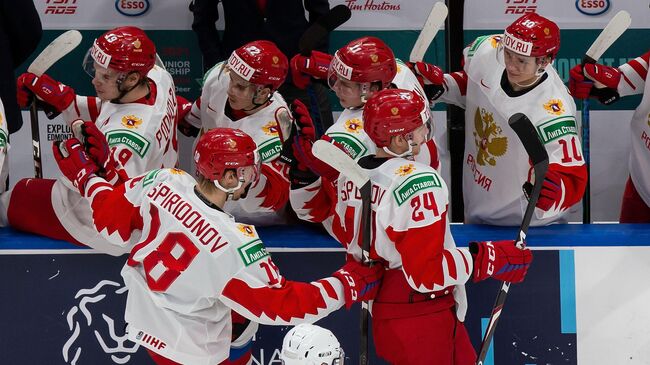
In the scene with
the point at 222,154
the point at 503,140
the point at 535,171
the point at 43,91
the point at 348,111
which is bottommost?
the point at 43,91

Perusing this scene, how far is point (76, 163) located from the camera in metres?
5.09

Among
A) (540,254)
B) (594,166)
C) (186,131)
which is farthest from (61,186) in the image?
(594,166)

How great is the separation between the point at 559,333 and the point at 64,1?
10.2 ft

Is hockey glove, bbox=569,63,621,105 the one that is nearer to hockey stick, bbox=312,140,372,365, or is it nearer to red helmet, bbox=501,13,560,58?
red helmet, bbox=501,13,560,58

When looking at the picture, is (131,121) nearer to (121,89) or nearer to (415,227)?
(121,89)

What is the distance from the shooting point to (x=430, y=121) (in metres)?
4.85

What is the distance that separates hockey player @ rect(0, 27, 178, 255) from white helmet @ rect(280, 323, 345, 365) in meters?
1.07

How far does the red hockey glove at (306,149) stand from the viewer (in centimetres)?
525

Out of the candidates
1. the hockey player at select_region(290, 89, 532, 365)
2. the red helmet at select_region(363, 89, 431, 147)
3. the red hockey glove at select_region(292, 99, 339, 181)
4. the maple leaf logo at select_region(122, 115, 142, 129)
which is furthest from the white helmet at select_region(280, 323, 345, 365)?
the maple leaf logo at select_region(122, 115, 142, 129)

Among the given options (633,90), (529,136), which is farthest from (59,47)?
(633,90)

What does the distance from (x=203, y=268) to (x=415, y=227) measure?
74 cm

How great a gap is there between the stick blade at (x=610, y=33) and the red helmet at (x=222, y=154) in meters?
1.81

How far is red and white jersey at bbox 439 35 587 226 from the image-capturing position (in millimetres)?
5324

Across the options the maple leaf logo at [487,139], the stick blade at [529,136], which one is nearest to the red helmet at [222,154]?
the stick blade at [529,136]
